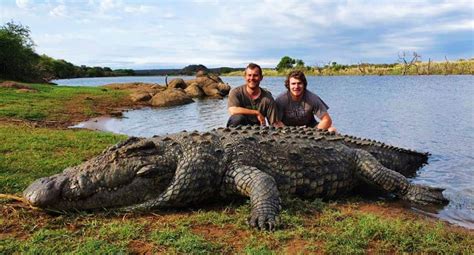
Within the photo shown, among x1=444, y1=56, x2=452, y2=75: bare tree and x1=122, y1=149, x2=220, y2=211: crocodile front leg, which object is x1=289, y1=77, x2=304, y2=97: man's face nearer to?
x1=122, y1=149, x2=220, y2=211: crocodile front leg

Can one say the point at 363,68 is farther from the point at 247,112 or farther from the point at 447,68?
the point at 247,112

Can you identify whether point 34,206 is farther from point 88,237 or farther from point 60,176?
point 88,237

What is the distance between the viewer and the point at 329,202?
5527 millimetres

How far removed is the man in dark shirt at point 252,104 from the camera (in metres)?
7.79

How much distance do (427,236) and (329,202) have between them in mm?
1582

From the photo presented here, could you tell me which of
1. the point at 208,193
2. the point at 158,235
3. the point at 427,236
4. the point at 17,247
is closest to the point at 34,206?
the point at 17,247

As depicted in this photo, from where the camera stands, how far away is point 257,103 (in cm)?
802

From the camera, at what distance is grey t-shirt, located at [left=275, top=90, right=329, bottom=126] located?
7.98 m

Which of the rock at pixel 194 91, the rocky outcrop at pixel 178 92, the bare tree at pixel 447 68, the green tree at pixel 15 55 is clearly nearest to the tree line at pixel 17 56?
the green tree at pixel 15 55

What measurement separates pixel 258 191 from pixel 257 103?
139 inches

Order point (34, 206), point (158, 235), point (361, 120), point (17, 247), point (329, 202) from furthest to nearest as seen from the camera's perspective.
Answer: point (361, 120) < point (329, 202) < point (34, 206) < point (158, 235) < point (17, 247)

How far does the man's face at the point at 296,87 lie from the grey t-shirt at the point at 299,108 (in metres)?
0.18

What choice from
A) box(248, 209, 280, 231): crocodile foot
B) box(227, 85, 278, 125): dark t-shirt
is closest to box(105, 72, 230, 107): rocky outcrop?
box(227, 85, 278, 125): dark t-shirt

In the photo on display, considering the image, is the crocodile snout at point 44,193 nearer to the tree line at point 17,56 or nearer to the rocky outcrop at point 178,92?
the rocky outcrop at point 178,92
